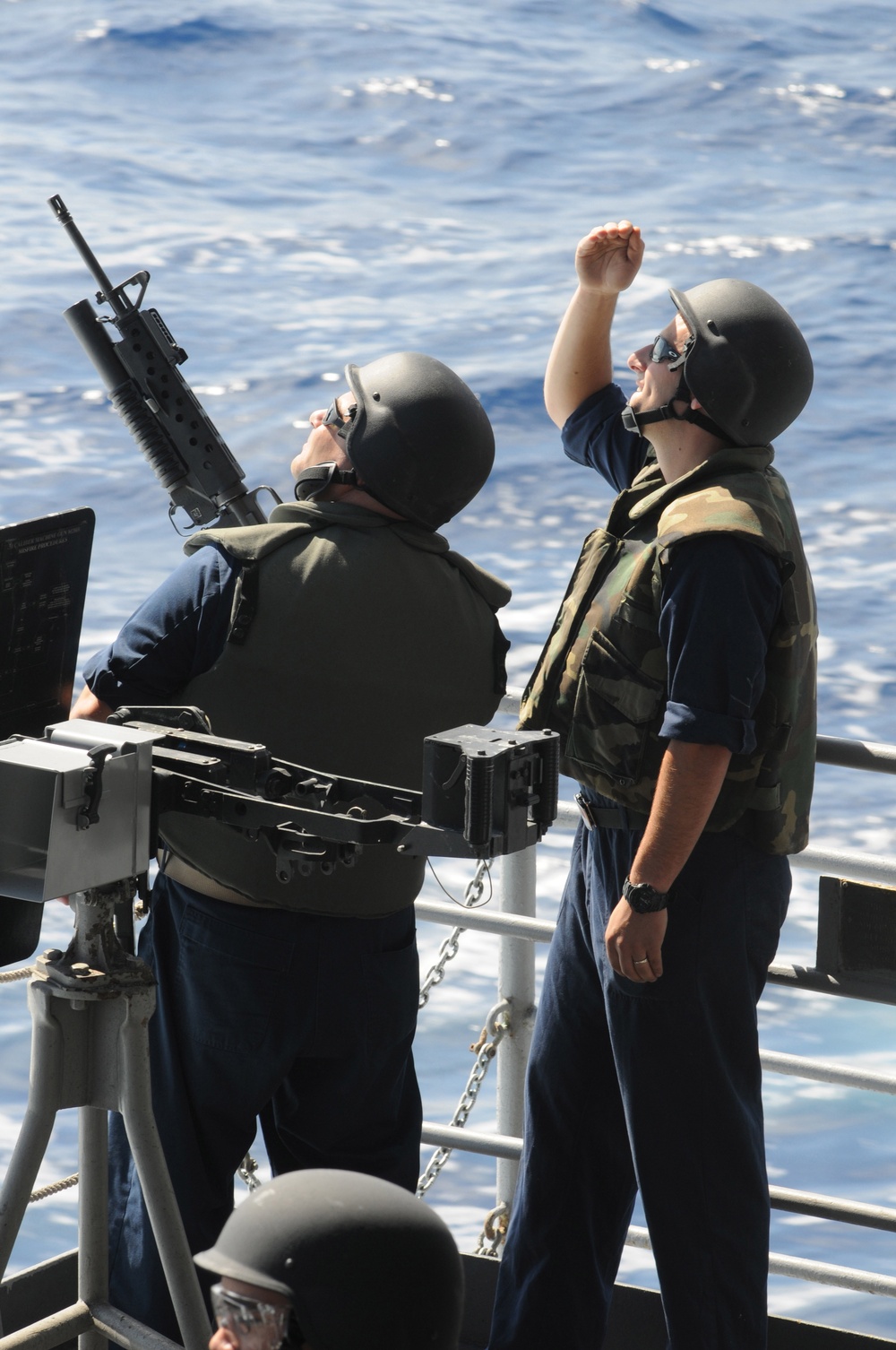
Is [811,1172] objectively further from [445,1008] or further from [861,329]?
[861,329]

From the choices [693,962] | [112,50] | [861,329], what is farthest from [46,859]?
[112,50]

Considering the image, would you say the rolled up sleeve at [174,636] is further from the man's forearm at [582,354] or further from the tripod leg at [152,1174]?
the man's forearm at [582,354]

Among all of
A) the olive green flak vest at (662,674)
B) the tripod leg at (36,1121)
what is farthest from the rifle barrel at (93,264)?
the tripod leg at (36,1121)

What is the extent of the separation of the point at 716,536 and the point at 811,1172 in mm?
5532

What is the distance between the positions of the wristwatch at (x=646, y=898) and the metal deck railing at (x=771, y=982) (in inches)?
14.4

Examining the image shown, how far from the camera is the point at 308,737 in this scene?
8.51 feet

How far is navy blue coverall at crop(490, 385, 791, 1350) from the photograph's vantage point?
254 centimetres

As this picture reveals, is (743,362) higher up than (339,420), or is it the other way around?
(743,362)

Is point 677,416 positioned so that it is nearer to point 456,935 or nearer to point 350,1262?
point 456,935

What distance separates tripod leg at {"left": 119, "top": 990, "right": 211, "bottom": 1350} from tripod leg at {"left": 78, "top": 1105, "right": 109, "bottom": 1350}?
81 millimetres

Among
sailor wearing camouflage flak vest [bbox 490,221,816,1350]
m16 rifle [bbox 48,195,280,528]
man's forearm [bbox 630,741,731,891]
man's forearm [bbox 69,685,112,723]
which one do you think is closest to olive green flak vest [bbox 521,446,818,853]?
sailor wearing camouflage flak vest [bbox 490,221,816,1350]

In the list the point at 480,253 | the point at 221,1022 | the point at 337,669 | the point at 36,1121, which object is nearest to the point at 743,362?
the point at 337,669

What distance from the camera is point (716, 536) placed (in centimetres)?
254

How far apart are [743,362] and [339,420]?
58 cm
